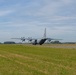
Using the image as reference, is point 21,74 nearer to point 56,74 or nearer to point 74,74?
point 56,74

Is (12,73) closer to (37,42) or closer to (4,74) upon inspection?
(4,74)

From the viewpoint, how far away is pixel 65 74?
16.0 m

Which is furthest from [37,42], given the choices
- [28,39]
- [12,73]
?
[12,73]

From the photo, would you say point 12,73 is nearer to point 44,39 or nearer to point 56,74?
point 56,74

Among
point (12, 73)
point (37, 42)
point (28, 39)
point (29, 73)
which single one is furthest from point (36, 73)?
point (28, 39)

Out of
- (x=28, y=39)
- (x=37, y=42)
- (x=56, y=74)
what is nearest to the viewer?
(x=56, y=74)

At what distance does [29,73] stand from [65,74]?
2.10m

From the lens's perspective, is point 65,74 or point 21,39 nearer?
point 65,74

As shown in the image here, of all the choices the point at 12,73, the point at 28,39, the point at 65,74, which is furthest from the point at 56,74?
the point at 28,39

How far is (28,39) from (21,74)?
12522 centimetres

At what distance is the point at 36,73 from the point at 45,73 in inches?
21.5

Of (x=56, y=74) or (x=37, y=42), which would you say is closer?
(x=56, y=74)

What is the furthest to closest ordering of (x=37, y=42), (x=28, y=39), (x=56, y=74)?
(x=28, y=39) → (x=37, y=42) → (x=56, y=74)

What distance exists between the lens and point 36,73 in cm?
1620
